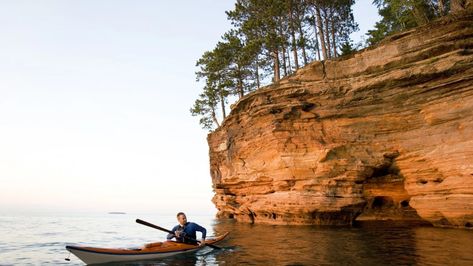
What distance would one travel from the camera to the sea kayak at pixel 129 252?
1042cm

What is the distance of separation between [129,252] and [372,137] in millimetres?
15096

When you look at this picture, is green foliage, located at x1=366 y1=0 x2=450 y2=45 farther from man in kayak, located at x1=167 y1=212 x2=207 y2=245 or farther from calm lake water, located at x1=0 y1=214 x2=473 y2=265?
man in kayak, located at x1=167 y1=212 x2=207 y2=245

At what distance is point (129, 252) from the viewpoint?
11.2 m

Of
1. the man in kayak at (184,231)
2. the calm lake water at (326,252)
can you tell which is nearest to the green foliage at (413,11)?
the calm lake water at (326,252)

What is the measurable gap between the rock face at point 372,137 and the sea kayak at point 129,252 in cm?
1095

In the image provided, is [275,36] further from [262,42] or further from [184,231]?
[184,231]

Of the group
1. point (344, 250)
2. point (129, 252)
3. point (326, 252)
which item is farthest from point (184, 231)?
point (344, 250)

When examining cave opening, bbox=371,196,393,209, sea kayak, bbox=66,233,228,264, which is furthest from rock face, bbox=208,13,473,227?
sea kayak, bbox=66,233,228,264

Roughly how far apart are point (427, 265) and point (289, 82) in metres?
15.9

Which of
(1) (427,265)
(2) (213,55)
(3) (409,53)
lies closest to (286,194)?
(3) (409,53)

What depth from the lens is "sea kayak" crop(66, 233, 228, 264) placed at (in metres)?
10.4

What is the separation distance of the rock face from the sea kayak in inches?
431

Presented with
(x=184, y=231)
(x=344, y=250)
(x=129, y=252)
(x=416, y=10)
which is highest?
(x=416, y=10)

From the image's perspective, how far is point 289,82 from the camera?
23797 mm
